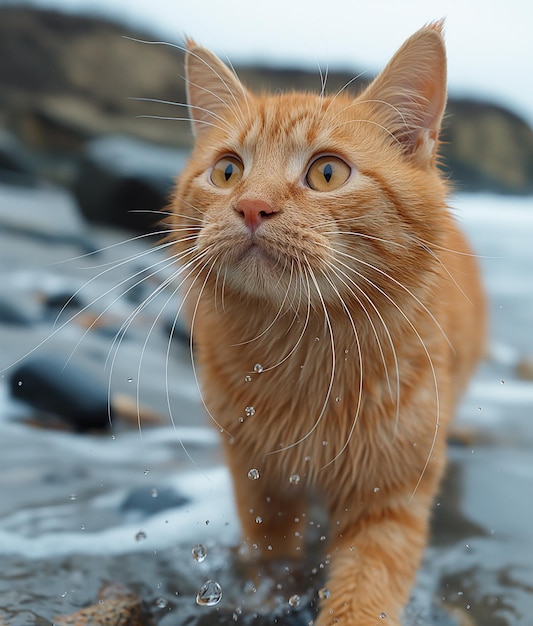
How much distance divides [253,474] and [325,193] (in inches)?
31.3

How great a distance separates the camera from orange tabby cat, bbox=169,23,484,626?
1.61 metres

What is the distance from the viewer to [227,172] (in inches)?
71.9

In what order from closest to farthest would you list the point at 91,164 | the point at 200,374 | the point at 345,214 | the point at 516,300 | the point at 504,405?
the point at 345,214 < the point at 200,374 < the point at 504,405 < the point at 516,300 < the point at 91,164

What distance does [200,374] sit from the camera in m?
2.09

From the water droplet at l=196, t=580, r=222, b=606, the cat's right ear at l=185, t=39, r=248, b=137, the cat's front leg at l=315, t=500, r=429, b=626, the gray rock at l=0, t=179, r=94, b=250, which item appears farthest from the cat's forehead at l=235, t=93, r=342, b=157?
the gray rock at l=0, t=179, r=94, b=250

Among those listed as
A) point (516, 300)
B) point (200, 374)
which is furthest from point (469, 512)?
point (516, 300)

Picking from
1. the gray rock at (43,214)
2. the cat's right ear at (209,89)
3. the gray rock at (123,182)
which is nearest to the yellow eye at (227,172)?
the cat's right ear at (209,89)

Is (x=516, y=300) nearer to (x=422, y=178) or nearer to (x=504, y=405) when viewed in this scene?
(x=504, y=405)

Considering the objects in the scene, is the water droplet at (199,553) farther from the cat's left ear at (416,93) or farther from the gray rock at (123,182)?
the gray rock at (123,182)

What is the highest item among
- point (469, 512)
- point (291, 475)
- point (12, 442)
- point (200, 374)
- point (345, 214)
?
point (345, 214)

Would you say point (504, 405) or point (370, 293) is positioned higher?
point (370, 293)

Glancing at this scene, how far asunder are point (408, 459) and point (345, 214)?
66cm

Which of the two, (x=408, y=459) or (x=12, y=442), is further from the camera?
(x=12, y=442)

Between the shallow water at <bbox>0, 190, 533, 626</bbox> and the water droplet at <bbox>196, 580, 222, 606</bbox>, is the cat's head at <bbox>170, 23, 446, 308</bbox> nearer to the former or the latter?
the shallow water at <bbox>0, 190, 533, 626</bbox>
